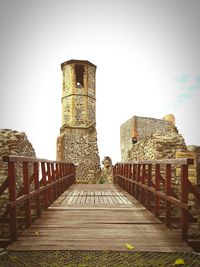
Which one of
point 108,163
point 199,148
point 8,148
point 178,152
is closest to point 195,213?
point 178,152

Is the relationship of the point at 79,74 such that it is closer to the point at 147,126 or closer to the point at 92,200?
the point at 147,126

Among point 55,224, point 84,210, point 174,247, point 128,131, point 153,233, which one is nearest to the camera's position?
point 174,247

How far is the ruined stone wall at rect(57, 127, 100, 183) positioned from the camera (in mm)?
21641

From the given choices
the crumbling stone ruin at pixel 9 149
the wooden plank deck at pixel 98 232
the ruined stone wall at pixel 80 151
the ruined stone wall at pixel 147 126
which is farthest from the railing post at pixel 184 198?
the ruined stone wall at pixel 147 126

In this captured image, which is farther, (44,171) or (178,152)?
(178,152)

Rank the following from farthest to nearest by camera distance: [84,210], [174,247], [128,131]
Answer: [128,131] → [84,210] → [174,247]

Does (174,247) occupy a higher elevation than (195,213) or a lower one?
higher

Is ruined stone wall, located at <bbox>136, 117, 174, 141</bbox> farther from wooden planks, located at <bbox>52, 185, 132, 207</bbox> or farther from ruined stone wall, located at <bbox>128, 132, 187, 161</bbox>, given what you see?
wooden planks, located at <bbox>52, 185, 132, 207</bbox>

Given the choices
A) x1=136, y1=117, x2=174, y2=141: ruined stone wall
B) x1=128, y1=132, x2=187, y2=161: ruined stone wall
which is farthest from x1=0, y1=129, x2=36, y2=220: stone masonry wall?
x1=136, y1=117, x2=174, y2=141: ruined stone wall

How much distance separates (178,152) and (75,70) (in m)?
16.5

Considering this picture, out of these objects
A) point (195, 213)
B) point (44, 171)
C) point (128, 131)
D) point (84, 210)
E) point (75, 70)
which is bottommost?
point (195, 213)

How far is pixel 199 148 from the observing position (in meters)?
16.8

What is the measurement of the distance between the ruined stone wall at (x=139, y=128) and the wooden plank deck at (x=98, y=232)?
63.1 ft

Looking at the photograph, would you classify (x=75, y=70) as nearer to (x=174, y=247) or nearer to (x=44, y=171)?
(x=44, y=171)
